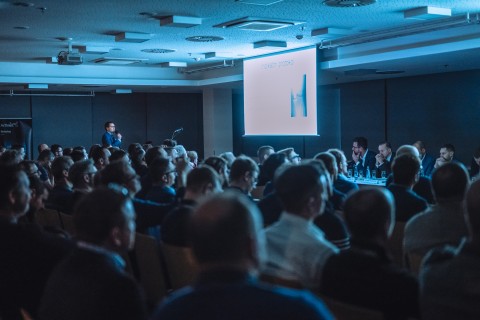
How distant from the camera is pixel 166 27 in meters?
8.55

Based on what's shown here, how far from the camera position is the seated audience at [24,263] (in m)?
2.80

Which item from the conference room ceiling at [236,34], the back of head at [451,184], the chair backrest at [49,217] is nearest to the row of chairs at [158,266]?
the chair backrest at [49,217]

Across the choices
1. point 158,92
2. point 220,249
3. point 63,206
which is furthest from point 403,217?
point 158,92

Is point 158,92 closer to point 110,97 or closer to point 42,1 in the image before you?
point 110,97

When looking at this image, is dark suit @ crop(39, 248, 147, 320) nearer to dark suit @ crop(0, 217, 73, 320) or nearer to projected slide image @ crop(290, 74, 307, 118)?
dark suit @ crop(0, 217, 73, 320)

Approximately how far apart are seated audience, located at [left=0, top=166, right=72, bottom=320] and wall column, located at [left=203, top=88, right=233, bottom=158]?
41.1ft

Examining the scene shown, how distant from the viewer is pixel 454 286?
2.18 meters

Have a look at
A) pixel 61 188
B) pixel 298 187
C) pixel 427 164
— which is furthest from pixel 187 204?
pixel 427 164

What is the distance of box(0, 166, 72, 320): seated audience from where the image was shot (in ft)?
9.18

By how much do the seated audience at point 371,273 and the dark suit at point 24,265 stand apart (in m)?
1.35

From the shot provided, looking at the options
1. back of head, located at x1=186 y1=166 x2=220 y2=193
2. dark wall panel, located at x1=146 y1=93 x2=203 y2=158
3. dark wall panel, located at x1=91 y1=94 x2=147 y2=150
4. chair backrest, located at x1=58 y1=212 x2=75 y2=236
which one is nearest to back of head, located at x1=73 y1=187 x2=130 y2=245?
back of head, located at x1=186 y1=166 x2=220 y2=193

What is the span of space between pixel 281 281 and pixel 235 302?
1.21 metres

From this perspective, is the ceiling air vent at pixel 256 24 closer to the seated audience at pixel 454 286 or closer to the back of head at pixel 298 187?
the back of head at pixel 298 187

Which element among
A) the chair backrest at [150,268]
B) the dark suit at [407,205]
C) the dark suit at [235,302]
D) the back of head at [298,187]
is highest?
the back of head at [298,187]
